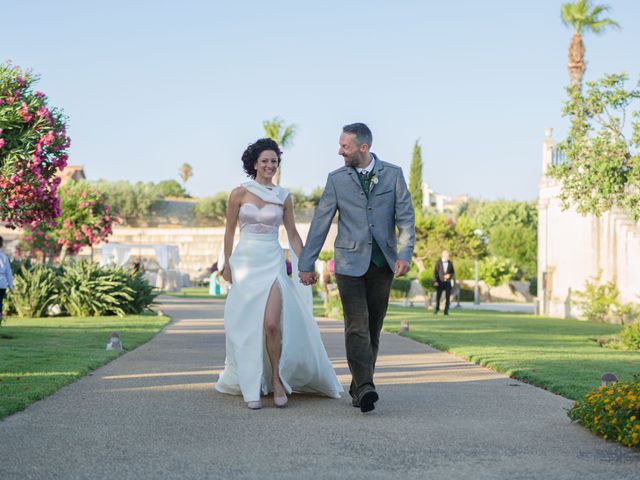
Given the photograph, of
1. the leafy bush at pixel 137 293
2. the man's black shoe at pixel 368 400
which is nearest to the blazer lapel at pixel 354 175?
the man's black shoe at pixel 368 400

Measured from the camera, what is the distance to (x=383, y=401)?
7.99 m

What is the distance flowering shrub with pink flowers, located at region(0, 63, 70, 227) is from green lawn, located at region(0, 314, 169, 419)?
217 centimetres

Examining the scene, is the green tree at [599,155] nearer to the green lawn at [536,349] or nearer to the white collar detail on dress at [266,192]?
the green lawn at [536,349]

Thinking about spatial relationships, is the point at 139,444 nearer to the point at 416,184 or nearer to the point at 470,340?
the point at 470,340

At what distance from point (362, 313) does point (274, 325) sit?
87 centimetres

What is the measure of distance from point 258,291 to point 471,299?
39.0 metres

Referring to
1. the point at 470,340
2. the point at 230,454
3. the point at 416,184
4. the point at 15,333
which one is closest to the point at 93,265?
the point at 15,333

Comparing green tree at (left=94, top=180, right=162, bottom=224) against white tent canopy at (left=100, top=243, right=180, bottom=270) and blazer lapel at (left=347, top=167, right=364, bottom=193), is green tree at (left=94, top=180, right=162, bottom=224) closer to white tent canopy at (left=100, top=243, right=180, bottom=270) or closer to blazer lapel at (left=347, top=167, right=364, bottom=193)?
white tent canopy at (left=100, top=243, right=180, bottom=270)

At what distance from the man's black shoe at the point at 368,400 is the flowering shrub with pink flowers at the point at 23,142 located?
903cm

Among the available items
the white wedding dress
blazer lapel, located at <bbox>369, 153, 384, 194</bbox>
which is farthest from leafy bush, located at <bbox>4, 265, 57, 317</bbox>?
blazer lapel, located at <bbox>369, 153, 384, 194</bbox>

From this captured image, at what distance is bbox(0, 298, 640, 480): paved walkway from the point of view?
522 centimetres

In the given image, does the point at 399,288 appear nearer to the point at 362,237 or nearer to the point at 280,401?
the point at 280,401

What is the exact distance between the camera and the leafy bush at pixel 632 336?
1586 centimetres

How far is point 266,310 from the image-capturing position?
800 cm
